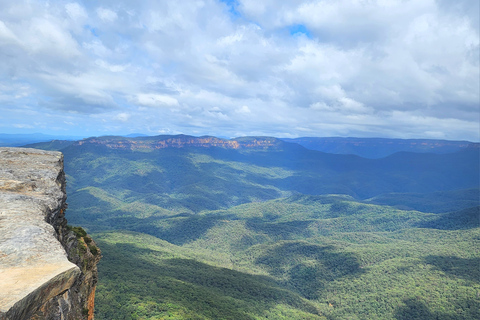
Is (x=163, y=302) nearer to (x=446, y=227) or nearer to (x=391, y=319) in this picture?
(x=391, y=319)

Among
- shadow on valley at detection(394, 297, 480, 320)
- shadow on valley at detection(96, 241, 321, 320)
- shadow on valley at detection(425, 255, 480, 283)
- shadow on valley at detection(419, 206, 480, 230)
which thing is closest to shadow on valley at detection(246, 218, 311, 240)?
shadow on valley at detection(419, 206, 480, 230)

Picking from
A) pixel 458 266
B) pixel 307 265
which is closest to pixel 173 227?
pixel 307 265

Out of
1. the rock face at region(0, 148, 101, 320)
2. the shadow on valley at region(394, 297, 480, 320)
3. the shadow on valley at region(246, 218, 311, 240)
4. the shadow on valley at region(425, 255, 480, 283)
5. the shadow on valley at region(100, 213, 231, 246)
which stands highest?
the rock face at region(0, 148, 101, 320)

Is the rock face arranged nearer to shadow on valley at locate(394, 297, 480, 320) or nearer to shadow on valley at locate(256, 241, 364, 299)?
shadow on valley at locate(394, 297, 480, 320)

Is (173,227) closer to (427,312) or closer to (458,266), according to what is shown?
(427,312)

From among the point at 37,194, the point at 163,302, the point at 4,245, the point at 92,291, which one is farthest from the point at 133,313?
the point at 4,245
